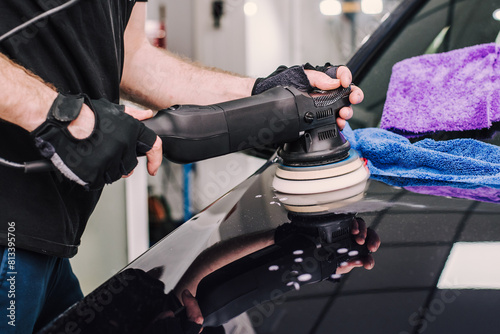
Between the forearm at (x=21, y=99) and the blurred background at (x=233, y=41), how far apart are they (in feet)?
7.57

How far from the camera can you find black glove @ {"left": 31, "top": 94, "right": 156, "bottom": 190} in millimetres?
719

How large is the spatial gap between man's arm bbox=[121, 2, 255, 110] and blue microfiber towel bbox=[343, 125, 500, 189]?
0.31 meters

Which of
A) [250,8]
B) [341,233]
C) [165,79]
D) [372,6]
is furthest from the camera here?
[372,6]

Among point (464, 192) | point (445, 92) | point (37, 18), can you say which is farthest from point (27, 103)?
point (445, 92)

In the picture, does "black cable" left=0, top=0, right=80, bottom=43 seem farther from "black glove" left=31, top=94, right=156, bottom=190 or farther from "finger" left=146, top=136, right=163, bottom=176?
"finger" left=146, top=136, right=163, bottom=176

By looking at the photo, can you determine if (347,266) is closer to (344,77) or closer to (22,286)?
(344,77)

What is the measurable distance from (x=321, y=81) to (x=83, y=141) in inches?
18.0

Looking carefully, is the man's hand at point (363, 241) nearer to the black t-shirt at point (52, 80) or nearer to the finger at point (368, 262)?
the finger at point (368, 262)

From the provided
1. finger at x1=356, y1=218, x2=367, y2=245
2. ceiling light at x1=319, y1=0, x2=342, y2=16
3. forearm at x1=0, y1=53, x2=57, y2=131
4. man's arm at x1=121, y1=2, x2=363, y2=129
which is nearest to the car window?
man's arm at x1=121, y1=2, x2=363, y2=129

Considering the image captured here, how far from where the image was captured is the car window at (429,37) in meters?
1.15

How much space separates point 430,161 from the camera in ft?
2.98

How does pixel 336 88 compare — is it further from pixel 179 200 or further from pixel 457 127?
pixel 179 200

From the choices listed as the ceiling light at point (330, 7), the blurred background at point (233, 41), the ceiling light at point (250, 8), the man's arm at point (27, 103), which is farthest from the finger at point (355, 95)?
the ceiling light at point (330, 7)

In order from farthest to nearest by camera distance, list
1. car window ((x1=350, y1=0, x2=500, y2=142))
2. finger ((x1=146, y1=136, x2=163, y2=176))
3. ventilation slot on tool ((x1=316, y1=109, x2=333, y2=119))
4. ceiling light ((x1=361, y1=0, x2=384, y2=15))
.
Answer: ceiling light ((x1=361, y1=0, x2=384, y2=15))
car window ((x1=350, y1=0, x2=500, y2=142))
ventilation slot on tool ((x1=316, y1=109, x2=333, y2=119))
finger ((x1=146, y1=136, x2=163, y2=176))
